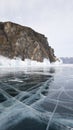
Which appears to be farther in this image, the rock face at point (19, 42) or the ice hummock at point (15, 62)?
the rock face at point (19, 42)

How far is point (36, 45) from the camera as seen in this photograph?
3890 inches

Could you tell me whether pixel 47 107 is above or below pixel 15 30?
below

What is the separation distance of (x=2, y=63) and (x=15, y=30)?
28.3 meters

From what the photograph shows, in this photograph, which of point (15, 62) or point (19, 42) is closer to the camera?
point (15, 62)

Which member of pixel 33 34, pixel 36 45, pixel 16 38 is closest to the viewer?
pixel 16 38

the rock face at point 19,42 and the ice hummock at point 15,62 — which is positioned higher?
the rock face at point 19,42

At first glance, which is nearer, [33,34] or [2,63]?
[2,63]

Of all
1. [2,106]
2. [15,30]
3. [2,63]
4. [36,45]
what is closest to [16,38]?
[15,30]

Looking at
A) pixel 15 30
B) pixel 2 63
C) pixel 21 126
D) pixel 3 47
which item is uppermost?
pixel 15 30

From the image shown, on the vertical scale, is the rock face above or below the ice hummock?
above

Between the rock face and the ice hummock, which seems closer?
the ice hummock

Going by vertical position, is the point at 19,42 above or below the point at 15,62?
above

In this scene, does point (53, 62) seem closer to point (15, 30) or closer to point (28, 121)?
point (15, 30)

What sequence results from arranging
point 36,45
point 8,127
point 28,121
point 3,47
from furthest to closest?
point 36,45, point 3,47, point 28,121, point 8,127
